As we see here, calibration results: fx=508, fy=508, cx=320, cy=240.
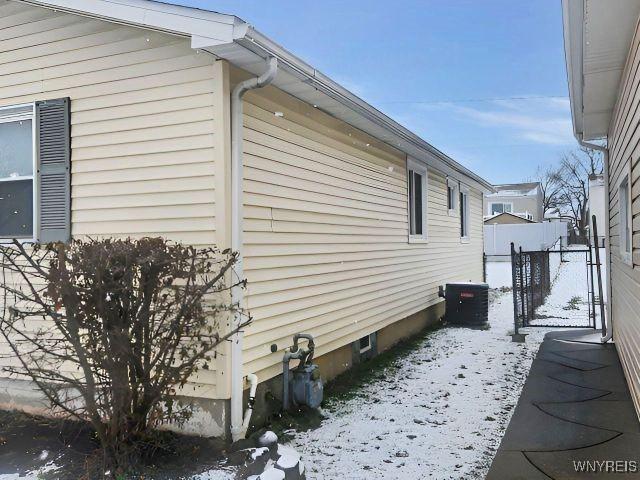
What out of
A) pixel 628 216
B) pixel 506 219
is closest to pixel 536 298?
pixel 628 216

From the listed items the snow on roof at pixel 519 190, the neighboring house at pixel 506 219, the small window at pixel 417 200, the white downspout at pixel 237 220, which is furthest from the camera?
the snow on roof at pixel 519 190

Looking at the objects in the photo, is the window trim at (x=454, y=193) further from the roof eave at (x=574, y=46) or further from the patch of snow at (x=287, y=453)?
the patch of snow at (x=287, y=453)

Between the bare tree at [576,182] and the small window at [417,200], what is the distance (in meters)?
42.5

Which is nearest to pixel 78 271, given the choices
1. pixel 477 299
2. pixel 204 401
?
pixel 204 401

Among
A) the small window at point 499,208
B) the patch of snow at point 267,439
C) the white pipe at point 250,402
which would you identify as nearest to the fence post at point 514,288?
the white pipe at point 250,402

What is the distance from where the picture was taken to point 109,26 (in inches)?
170

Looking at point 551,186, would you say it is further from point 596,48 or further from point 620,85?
point 596,48

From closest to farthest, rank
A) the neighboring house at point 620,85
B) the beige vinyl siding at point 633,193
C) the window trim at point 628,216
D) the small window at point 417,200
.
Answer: the neighboring house at point 620,85 < the beige vinyl siding at point 633,193 < the window trim at point 628,216 < the small window at point 417,200

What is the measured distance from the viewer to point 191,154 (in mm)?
3992

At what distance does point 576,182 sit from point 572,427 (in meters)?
53.1

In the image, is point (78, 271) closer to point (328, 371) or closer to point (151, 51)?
point (151, 51)

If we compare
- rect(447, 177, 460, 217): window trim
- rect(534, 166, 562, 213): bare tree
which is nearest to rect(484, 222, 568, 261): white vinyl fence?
rect(447, 177, 460, 217): window trim

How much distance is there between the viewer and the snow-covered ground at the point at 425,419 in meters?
3.71

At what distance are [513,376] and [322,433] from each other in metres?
2.85
